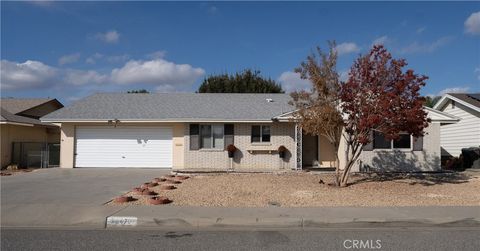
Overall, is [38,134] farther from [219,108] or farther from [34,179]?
[219,108]

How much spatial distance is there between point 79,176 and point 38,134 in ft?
32.2

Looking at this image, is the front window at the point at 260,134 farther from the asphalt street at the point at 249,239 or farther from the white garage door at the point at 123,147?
the asphalt street at the point at 249,239

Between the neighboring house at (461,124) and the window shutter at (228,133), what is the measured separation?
40.7 feet

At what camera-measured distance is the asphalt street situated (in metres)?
7.33

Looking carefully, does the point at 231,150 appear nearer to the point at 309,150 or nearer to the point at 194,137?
the point at 194,137

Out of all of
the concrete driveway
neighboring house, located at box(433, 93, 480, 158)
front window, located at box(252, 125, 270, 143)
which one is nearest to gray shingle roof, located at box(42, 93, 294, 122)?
front window, located at box(252, 125, 270, 143)

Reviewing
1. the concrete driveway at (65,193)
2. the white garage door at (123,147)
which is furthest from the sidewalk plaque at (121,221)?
the white garage door at (123,147)

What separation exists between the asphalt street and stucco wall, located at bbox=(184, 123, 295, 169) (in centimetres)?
1215

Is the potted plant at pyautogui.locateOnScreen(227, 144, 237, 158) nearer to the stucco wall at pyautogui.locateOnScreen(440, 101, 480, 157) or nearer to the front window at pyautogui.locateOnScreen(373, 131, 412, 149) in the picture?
the front window at pyautogui.locateOnScreen(373, 131, 412, 149)

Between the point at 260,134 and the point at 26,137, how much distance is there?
13.5 metres

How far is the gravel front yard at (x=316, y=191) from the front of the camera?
11609 millimetres

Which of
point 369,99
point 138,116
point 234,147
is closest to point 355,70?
point 369,99

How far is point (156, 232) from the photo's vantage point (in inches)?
339

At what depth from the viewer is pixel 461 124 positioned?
25484mm
